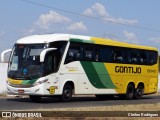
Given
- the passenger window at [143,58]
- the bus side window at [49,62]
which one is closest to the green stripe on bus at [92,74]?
the bus side window at [49,62]

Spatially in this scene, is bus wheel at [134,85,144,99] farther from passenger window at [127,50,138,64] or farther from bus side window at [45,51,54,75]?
bus side window at [45,51,54,75]

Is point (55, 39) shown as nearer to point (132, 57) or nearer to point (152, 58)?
point (132, 57)

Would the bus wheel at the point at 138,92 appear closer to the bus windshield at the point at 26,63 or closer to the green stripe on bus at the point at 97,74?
the green stripe on bus at the point at 97,74

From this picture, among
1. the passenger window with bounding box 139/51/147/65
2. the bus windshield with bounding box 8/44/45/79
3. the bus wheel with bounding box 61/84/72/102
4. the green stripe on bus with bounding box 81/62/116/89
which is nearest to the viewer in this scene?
the bus windshield with bounding box 8/44/45/79

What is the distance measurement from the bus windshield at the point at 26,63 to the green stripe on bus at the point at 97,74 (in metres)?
2.95

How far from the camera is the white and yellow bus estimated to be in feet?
75.5

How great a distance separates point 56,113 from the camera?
41.6 ft

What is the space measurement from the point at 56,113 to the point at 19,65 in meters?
11.0

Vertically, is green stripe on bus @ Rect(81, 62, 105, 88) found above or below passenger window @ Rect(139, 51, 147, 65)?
below

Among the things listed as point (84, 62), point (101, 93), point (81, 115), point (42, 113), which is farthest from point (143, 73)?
point (42, 113)

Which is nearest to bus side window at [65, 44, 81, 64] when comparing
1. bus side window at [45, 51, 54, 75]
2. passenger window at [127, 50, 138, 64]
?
bus side window at [45, 51, 54, 75]

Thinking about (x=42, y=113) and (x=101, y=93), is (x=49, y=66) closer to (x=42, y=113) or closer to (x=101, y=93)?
(x=101, y=93)

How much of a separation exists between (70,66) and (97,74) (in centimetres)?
282

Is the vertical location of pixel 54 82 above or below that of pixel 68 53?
below
